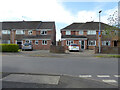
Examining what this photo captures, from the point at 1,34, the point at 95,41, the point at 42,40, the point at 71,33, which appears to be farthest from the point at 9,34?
the point at 95,41

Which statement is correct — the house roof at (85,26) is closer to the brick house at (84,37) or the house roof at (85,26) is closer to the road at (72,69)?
the brick house at (84,37)

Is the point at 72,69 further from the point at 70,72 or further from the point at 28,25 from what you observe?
the point at 28,25

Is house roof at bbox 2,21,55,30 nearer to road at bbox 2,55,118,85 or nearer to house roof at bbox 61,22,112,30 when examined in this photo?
house roof at bbox 61,22,112,30

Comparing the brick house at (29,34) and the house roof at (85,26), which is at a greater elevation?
the house roof at (85,26)

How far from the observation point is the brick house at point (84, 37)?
27875 mm

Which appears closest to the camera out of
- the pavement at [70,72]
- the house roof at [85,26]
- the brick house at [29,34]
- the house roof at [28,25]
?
the pavement at [70,72]

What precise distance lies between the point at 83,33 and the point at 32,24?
14274 millimetres

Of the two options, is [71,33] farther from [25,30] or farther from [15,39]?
[15,39]

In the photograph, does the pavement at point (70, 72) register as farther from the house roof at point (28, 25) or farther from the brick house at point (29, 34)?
the house roof at point (28, 25)

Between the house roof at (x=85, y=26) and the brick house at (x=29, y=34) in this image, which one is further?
the house roof at (x=85, y=26)

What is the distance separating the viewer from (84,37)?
2834cm

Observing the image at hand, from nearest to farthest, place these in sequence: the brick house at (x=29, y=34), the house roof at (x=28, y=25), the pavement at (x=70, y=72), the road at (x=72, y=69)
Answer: the pavement at (x=70, y=72) < the road at (x=72, y=69) < the brick house at (x=29, y=34) < the house roof at (x=28, y=25)

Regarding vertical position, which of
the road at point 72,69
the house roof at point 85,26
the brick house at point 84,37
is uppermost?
the house roof at point 85,26

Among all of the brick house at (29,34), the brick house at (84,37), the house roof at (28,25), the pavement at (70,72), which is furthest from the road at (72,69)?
the house roof at (28,25)
